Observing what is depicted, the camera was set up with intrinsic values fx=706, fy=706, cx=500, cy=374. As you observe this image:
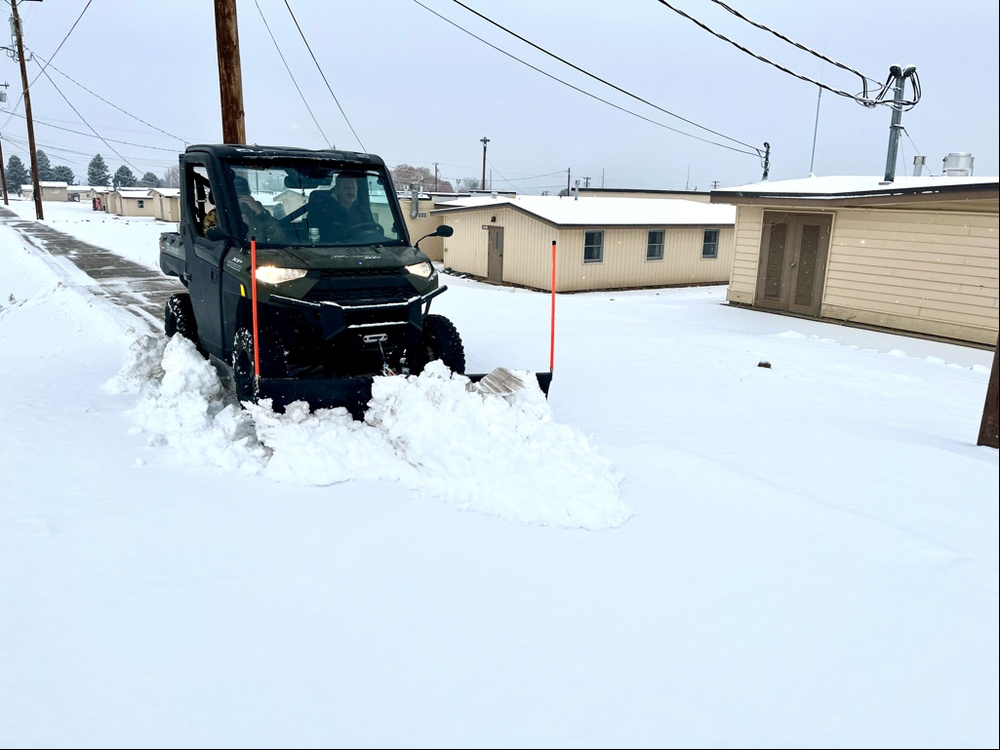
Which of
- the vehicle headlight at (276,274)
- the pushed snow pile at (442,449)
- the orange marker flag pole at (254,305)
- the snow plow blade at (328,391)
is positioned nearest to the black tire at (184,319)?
the pushed snow pile at (442,449)

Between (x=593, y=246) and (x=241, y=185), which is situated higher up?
(x=241, y=185)

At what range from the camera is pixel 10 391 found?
716cm

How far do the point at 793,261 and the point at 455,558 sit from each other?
13.9 metres

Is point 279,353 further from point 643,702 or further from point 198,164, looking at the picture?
point 643,702

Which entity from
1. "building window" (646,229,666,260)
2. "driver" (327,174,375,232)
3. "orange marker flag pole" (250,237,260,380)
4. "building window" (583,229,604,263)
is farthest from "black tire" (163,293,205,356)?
"building window" (646,229,666,260)

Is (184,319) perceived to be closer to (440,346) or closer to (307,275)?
(307,275)

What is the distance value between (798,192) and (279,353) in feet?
42.5

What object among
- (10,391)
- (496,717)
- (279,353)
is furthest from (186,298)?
(496,717)

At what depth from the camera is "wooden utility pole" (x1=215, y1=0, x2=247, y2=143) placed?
10000 mm

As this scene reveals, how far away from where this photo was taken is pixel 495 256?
2423cm

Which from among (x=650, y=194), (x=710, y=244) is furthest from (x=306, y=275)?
(x=650, y=194)

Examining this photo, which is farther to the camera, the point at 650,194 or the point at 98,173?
the point at 98,173

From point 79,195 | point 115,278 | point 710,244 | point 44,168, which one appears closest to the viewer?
point 115,278

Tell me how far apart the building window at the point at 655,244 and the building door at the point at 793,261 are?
23.8 feet
